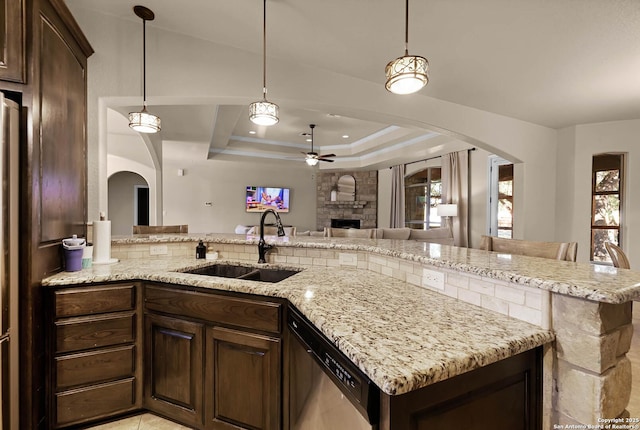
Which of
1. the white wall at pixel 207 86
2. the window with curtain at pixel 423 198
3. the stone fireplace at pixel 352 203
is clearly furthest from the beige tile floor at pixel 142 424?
the stone fireplace at pixel 352 203

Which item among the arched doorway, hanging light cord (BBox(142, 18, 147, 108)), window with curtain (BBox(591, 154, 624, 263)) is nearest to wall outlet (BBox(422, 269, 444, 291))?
hanging light cord (BBox(142, 18, 147, 108))

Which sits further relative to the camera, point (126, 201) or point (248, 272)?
point (126, 201)

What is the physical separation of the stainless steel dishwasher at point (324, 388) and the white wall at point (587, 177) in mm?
5195

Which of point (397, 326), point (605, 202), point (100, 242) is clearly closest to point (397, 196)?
point (605, 202)

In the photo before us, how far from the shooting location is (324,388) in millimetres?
1103

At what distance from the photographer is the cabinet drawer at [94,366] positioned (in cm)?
165

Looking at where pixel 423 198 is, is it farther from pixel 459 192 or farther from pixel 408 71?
pixel 408 71

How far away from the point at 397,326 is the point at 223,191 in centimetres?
754

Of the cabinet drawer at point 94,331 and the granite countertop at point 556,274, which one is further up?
the granite countertop at point 556,274

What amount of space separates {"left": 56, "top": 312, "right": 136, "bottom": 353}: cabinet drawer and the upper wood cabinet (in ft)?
4.13

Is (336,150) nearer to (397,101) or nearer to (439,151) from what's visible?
(439,151)

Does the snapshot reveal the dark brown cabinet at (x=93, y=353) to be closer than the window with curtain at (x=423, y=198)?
Yes

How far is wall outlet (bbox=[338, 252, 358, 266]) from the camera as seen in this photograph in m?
1.95

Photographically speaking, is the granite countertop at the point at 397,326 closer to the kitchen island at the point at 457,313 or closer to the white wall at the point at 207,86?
the kitchen island at the point at 457,313
